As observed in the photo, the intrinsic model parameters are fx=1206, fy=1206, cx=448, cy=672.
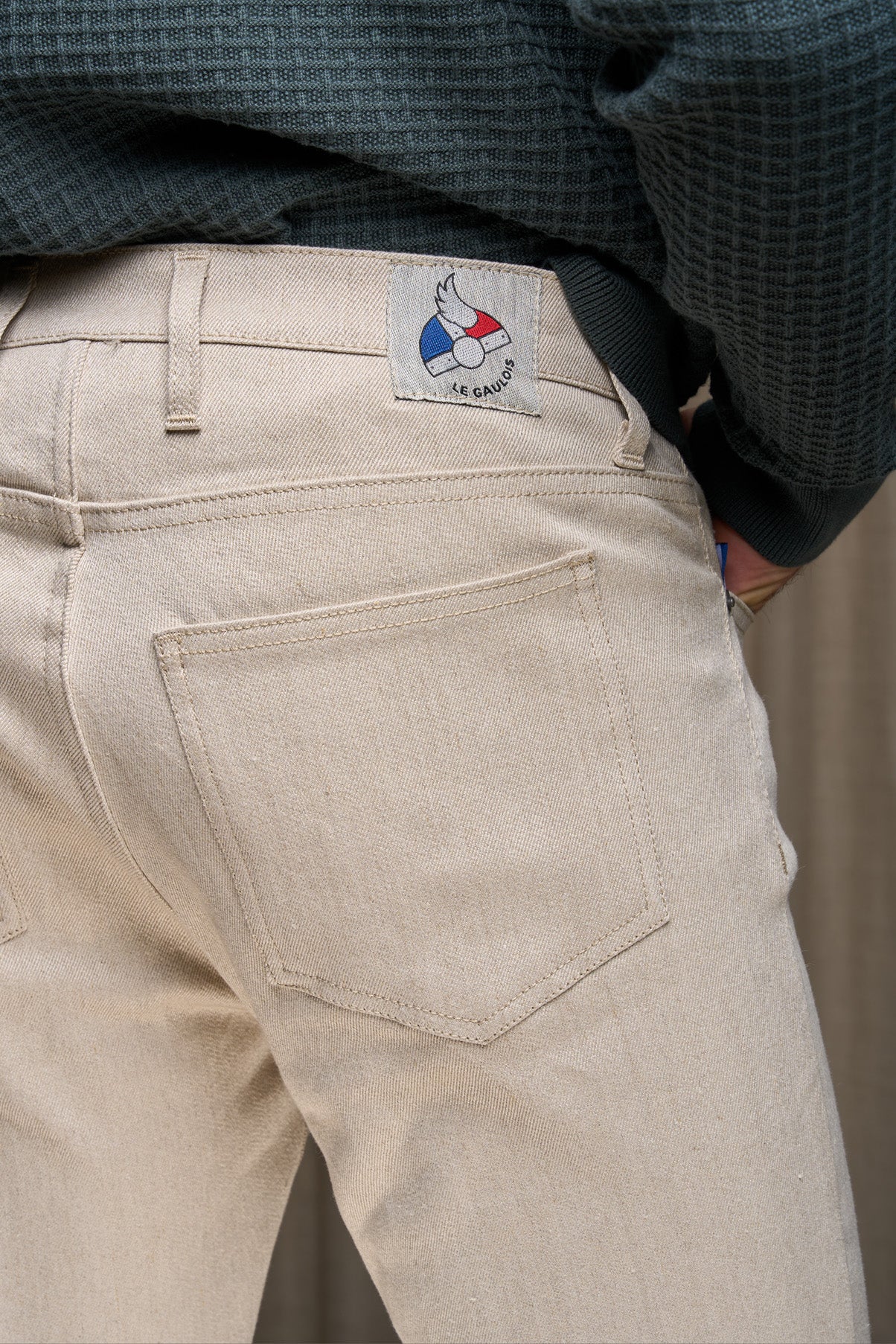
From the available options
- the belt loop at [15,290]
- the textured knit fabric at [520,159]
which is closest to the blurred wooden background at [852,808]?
the textured knit fabric at [520,159]

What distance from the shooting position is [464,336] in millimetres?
633

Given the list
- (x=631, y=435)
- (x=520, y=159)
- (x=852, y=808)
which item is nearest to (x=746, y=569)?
(x=631, y=435)

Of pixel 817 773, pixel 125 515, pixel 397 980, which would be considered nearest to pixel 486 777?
pixel 397 980

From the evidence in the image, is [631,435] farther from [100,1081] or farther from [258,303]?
[100,1081]

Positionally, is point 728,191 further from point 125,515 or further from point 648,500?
point 125,515

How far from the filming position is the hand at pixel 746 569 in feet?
2.73

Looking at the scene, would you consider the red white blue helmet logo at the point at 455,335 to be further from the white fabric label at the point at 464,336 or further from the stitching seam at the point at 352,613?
the stitching seam at the point at 352,613

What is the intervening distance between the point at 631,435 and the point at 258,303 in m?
0.21

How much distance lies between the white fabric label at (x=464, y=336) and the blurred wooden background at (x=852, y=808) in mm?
807

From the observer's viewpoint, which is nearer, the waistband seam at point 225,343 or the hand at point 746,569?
the waistband seam at point 225,343

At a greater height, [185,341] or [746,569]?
[185,341]

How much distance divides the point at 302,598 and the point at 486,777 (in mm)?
128

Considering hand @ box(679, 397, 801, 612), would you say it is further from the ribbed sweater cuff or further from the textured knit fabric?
the textured knit fabric

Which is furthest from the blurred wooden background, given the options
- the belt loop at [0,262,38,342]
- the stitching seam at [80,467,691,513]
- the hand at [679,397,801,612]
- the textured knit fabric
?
the belt loop at [0,262,38,342]
